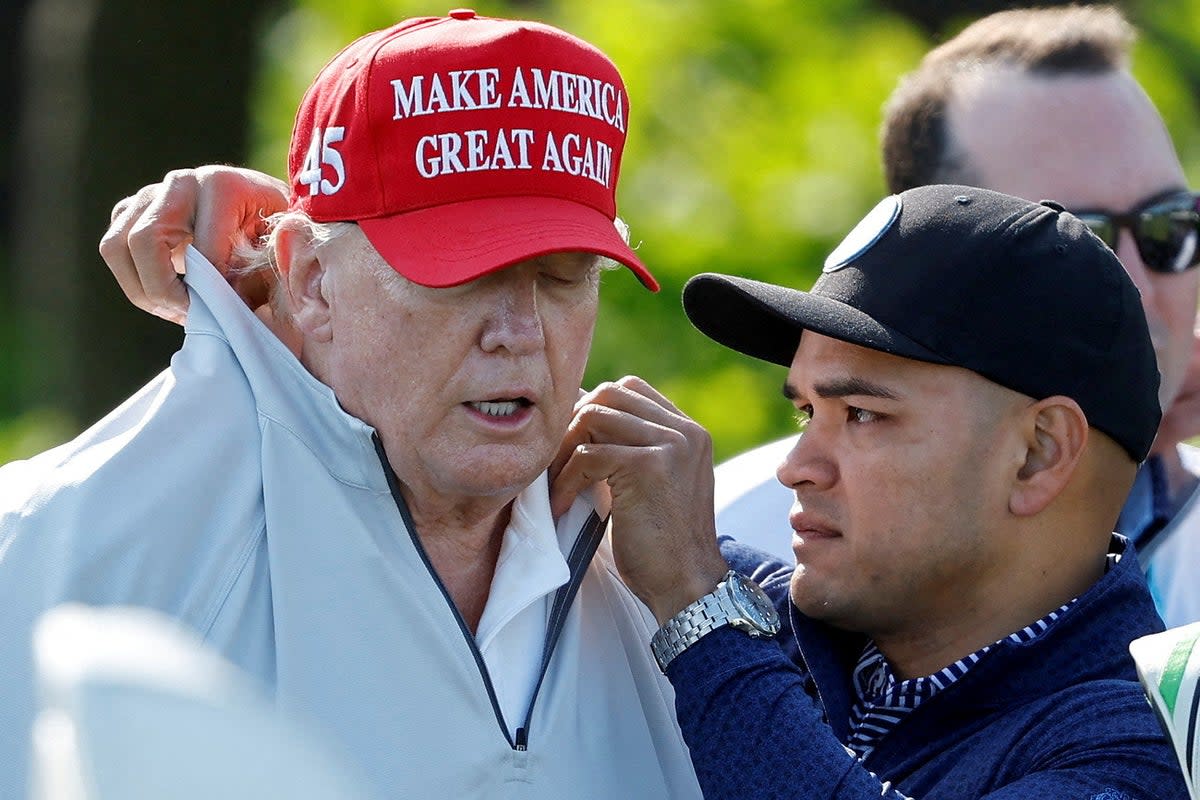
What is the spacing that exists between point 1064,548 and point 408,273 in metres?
0.95

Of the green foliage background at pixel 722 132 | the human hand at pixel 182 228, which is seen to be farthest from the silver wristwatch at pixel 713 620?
the green foliage background at pixel 722 132

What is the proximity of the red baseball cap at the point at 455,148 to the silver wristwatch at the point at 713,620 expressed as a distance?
45 cm

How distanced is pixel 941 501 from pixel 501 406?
1.92 feet

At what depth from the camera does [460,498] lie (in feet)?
7.47

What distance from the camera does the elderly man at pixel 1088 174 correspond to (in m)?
3.22

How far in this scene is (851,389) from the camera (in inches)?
91.2

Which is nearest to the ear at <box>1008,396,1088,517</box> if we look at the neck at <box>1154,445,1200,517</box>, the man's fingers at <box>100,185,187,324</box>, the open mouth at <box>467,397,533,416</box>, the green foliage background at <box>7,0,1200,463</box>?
the open mouth at <box>467,397,533,416</box>

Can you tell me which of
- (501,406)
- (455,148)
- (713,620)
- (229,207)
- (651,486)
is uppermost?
(455,148)

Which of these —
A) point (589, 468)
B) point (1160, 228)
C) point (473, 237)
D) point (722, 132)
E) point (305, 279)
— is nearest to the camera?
point (473, 237)

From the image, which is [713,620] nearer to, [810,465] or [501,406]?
[810,465]

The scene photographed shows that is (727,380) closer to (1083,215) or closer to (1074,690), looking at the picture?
(1083,215)

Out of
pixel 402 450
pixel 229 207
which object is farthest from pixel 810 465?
pixel 229 207

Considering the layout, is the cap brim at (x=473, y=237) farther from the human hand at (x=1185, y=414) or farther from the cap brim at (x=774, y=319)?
the human hand at (x=1185, y=414)

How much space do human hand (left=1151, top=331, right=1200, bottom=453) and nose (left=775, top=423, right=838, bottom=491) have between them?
1190 mm
